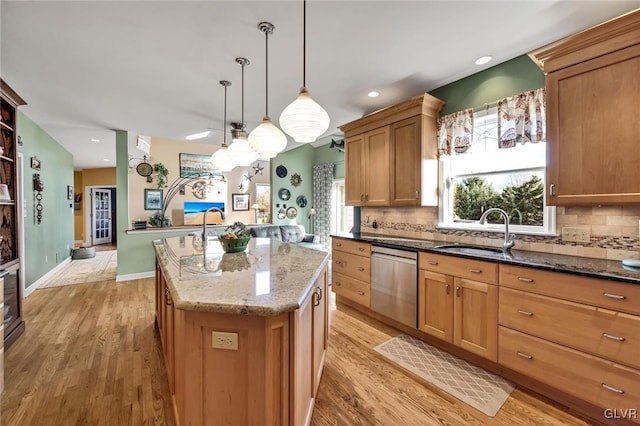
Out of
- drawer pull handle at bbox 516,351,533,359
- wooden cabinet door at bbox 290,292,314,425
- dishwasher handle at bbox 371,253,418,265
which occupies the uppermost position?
dishwasher handle at bbox 371,253,418,265

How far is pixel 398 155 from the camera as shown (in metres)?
3.26

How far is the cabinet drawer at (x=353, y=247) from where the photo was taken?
10.5 ft

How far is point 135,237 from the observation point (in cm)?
508

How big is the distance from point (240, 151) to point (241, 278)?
1.47m

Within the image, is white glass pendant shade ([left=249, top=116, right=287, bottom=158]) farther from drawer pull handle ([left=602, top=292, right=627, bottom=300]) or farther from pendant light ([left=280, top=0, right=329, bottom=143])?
drawer pull handle ([left=602, top=292, right=627, bottom=300])

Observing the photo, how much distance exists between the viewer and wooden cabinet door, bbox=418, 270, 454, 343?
2375 millimetres

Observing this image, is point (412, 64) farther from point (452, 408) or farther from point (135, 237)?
point (135, 237)

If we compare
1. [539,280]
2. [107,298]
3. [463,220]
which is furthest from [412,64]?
[107,298]

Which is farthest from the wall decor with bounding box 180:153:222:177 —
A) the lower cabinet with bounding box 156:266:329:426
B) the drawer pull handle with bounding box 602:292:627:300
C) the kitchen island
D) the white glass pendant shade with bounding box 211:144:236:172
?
the drawer pull handle with bounding box 602:292:627:300

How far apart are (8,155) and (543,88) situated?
206 inches

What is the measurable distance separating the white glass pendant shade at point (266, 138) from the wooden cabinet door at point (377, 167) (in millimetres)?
1603

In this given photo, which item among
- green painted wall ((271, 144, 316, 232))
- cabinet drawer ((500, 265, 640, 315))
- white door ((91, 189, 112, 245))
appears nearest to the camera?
cabinet drawer ((500, 265, 640, 315))

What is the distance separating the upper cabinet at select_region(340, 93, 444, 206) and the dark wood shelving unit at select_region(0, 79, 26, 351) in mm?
3759

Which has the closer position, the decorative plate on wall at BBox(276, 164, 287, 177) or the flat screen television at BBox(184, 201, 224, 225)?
the flat screen television at BBox(184, 201, 224, 225)
